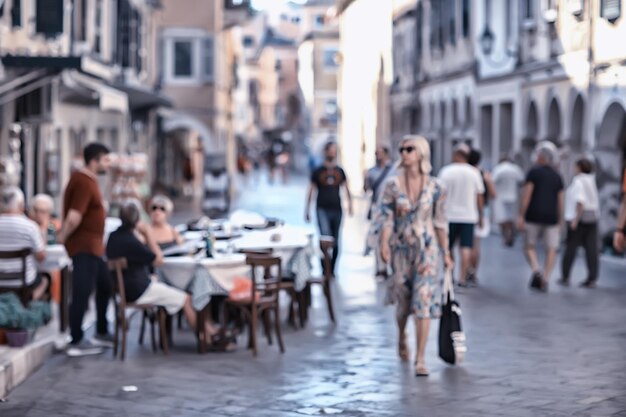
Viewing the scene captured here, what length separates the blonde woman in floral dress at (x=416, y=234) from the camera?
1217cm

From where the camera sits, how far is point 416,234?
40.1 feet

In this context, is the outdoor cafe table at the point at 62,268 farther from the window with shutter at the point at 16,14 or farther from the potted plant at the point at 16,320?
the window with shutter at the point at 16,14

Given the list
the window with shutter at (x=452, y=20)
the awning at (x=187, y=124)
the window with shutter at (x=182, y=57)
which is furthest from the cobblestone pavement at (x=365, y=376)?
the awning at (x=187, y=124)

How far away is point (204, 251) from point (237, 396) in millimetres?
3374

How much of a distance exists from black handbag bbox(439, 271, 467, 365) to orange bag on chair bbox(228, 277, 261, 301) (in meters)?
1.96

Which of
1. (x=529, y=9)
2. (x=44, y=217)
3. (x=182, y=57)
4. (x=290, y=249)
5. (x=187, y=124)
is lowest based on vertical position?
(x=290, y=249)

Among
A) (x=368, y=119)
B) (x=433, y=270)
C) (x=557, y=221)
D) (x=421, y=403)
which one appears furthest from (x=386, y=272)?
(x=368, y=119)

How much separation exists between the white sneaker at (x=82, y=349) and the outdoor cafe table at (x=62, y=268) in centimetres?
100

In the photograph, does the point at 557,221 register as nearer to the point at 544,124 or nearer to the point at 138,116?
the point at 544,124

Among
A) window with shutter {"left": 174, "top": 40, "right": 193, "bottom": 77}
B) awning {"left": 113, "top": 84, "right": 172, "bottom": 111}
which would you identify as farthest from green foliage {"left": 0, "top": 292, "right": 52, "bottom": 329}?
window with shutter {"left": 174, "top": 40, "right": 193, "bottom": 77}

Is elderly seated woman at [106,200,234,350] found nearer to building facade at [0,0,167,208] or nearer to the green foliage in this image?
the green foliage

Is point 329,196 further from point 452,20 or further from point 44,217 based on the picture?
point 452,20

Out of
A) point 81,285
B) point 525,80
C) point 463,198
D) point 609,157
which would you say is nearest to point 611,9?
point 609,157

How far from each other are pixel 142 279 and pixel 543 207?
7.15 metres
